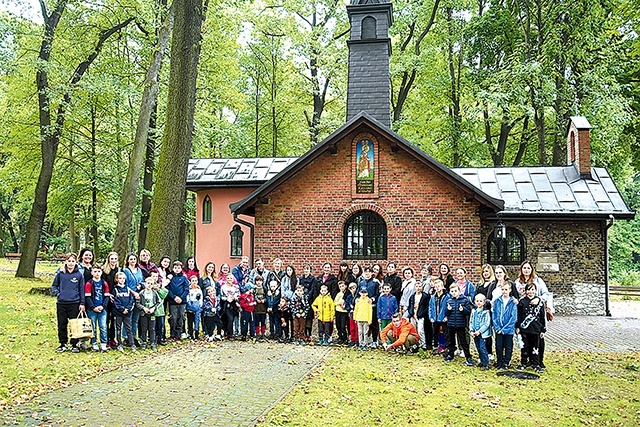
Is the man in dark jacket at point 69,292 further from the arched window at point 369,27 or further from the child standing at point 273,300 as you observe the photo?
the arched window at point 369,27

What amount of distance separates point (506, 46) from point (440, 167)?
14.0 metres

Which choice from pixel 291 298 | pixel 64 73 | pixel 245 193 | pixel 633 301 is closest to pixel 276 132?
pixel 245 193

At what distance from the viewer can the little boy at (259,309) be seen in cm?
1162

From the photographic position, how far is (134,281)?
10250 millimetres

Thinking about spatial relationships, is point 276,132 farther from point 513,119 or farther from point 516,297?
point 516,297

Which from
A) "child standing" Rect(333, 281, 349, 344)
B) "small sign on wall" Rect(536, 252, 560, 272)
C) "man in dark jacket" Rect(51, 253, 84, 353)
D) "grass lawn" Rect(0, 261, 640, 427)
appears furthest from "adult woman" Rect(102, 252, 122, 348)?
"small sign on wall" Rect(536, 252, 560, 272)

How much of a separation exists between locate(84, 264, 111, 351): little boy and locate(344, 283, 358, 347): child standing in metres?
4.32

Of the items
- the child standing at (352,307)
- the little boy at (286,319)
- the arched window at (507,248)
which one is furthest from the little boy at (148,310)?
the arched window at (507,248)

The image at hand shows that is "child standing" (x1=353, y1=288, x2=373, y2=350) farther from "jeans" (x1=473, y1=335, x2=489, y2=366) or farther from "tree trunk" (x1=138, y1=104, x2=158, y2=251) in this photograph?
"tree trunk" (x1=138, y1=104, x2=158, y2=251)

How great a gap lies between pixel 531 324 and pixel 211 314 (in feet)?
18.6

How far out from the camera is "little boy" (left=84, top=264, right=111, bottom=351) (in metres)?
9.77

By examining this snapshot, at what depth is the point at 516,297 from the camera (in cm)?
967

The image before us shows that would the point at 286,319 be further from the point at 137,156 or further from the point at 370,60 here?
the point at 370,60

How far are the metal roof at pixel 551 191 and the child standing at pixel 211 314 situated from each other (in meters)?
8.31
